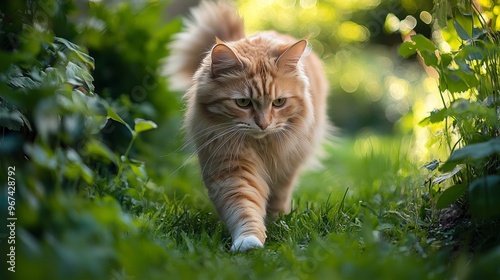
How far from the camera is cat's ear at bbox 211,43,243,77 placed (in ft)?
8.74

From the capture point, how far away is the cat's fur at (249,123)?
266 cm

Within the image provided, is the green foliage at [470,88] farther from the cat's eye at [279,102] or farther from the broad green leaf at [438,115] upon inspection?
the cat's eye at [279,102]

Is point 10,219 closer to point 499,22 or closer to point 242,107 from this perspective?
point 242,107

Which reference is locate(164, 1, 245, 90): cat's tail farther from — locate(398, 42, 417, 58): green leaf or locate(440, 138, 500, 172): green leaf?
locate(440, 138, 500, 172): green leaf

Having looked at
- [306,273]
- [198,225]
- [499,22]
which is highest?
[499,22]

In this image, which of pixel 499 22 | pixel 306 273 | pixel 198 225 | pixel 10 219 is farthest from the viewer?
pixel 198 225

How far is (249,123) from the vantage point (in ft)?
8.75

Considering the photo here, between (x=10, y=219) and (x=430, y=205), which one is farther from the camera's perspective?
(x=430, y=205)

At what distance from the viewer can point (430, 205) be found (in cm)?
252

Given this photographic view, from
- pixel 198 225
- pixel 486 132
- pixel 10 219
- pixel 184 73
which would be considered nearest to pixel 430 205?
pixel 486 132

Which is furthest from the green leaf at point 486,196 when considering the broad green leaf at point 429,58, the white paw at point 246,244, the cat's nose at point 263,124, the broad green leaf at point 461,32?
the cat's nose at point 263,124

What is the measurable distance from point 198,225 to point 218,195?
17cm

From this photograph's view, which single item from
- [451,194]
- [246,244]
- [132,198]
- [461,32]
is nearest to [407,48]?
[461,32]

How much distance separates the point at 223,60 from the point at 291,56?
33 centimetres
